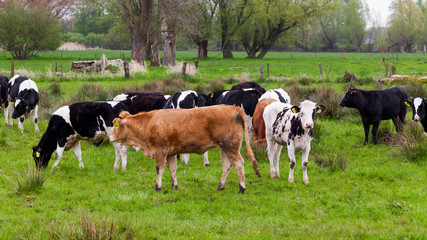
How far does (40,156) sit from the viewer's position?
11086mm

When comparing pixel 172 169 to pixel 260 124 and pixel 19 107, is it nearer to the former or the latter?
pixel 260 124

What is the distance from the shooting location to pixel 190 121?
9.23 metres

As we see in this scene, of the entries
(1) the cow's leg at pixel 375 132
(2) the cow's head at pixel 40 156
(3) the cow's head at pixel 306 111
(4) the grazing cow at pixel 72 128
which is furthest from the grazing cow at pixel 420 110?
(2) the cow's head at pixel 40 156

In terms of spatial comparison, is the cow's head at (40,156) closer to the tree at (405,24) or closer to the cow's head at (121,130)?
the cow's head at (121,130)

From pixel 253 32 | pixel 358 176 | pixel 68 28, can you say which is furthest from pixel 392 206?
pixel 68 28

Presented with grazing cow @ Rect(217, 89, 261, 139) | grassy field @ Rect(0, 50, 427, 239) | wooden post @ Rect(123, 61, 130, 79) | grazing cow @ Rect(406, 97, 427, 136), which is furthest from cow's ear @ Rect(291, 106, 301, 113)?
wooden post @ Rect(123, 61, 130, 79)

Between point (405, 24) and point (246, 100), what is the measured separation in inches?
3855

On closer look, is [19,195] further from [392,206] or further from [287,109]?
[392,206]

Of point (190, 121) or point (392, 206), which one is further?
point (190, 121)

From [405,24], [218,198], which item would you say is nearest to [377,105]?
[218,198]

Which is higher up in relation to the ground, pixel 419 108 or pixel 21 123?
pixel 419 108

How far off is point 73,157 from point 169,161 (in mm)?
4105

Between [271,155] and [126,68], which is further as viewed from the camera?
[126,68]

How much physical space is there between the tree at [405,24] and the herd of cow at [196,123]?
309ft
